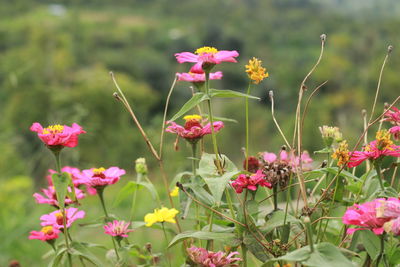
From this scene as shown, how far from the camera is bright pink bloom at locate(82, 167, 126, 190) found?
58 centimetres

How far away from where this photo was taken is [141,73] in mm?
11086

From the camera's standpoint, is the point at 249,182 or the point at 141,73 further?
the point at 141,73

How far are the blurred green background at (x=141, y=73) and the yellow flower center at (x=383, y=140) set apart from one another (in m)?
0.54

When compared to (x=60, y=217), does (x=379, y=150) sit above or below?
above

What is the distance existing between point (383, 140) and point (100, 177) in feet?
1.02

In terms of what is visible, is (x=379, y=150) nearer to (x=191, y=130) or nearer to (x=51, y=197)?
(x=191, y=130)

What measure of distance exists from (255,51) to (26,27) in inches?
233

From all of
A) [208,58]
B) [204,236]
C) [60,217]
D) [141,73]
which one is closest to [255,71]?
[208,58]

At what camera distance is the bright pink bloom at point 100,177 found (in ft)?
1.91

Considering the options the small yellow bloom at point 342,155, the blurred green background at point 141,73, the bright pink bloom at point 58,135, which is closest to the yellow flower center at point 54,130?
the bright pink bloom at point 58,135

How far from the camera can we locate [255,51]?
13977 mm

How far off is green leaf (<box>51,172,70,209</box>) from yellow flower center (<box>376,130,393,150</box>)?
29cm

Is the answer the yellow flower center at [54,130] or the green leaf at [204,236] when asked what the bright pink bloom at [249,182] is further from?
the yellow flower center at [54,130]

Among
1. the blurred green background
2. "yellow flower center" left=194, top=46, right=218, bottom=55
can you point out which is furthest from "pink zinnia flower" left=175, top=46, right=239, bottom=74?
the blurred green background
